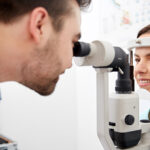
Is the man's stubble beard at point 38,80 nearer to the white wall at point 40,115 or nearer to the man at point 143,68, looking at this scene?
the man at point 143,68

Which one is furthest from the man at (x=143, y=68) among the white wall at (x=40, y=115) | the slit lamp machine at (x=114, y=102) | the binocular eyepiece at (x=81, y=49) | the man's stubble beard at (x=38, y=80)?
the white wall at (x=40, y=115)

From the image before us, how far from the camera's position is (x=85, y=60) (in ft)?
2.65

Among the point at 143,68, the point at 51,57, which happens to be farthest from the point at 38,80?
the point at 143,68

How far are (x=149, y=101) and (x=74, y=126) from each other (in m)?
1.16

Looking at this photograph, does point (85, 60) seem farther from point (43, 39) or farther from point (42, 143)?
point (42, 143)

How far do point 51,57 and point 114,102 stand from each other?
0.29 m

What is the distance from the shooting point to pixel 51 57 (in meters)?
0.64

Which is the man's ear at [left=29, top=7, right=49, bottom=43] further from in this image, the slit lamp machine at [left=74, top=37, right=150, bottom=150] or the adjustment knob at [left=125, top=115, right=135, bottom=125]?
the adjustment knob at [left=125, top=115, right=135, bottom=125]

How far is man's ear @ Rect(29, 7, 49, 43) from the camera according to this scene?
1.88 feet

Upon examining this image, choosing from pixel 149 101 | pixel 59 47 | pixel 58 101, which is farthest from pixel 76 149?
pixel 59 47

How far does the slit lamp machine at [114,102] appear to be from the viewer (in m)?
0.78

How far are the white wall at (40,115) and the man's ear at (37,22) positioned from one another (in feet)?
6.05

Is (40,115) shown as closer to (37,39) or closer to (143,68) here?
(143,68)

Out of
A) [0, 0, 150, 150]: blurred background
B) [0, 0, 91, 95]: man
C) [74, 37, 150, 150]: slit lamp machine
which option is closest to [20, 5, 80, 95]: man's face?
[0, 0, 91, 95]: man
